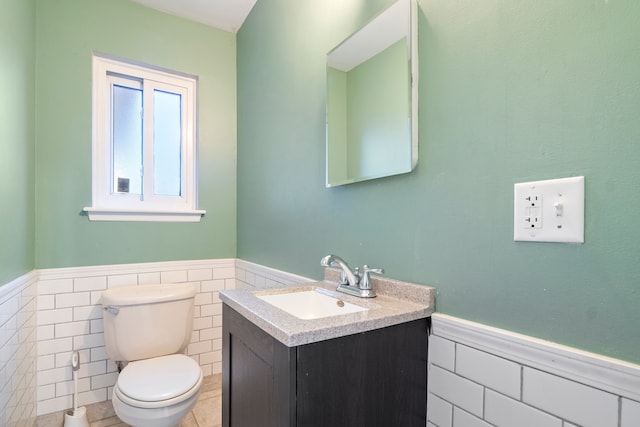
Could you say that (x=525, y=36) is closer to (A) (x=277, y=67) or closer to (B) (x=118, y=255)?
(A) (x=277, y=67)

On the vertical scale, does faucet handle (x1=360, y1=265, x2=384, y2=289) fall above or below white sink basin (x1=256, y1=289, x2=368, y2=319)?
above

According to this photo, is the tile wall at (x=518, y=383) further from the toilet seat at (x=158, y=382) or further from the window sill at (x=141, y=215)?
the window sill at (x=141, y=215)

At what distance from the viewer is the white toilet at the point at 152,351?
143cm

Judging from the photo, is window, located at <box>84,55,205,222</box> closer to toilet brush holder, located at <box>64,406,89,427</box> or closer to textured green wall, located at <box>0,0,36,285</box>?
textured green wall, located at <box>0,0,36,285</box>

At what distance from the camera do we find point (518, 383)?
75 cm

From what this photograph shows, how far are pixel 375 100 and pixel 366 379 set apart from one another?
90cm

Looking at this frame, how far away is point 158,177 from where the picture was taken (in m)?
2.20

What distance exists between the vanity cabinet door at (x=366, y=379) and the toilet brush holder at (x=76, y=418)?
1604 mm

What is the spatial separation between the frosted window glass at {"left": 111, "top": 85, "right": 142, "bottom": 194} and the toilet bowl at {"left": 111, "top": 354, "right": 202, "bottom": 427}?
1.11 m

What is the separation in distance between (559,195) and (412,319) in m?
0.48

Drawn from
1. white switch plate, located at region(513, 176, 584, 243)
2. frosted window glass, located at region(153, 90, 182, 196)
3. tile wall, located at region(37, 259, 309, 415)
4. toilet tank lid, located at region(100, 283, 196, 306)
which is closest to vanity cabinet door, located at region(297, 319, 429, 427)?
white switch plate, located at region(513, 176, 584, 243)

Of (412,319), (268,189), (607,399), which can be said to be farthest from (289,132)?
(607,399)

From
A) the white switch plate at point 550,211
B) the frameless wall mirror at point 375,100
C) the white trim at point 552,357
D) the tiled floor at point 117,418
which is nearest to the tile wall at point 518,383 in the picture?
the white trim at point 552,357

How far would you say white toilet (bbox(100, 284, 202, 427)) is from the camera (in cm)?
143
